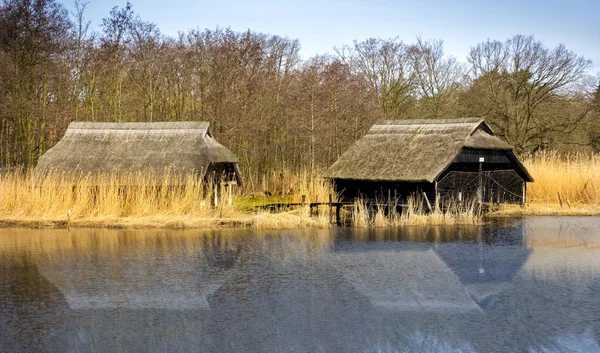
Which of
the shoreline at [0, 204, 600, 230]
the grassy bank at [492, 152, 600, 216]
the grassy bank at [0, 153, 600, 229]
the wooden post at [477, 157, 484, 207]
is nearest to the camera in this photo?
the shoreline at [0, 204, 600, 230]

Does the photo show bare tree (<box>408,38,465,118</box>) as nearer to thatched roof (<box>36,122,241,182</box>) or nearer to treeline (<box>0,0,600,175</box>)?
treeline (<box>0,0,600,175</box>)

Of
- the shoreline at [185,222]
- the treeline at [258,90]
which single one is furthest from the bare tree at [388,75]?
the shoreline at [185,222]

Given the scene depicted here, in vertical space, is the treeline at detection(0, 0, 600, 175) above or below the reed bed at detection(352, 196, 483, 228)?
above

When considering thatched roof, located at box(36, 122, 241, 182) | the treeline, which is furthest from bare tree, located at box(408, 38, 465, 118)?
thatched roof, located at box(36, 122, 241, 182)

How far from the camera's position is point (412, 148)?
22578 millimetres

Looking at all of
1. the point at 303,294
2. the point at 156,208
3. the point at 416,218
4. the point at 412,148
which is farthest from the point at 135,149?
the point at 303,294

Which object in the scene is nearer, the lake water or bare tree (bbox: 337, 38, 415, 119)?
the lake water

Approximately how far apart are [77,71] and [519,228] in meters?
22.3

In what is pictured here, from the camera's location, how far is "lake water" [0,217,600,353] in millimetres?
7648

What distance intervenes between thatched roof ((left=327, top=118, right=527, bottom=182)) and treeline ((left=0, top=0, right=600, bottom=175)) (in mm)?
4302

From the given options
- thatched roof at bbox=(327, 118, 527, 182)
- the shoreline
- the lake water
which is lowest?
the lake water

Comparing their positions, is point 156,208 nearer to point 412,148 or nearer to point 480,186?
point 412,148

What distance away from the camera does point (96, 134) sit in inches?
939

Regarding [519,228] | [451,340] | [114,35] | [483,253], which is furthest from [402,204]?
[114,35]
